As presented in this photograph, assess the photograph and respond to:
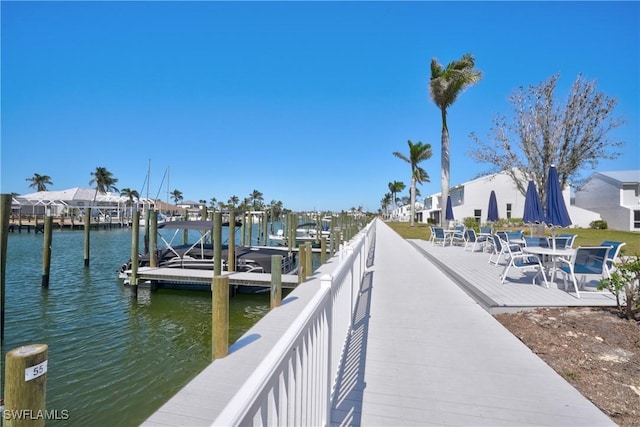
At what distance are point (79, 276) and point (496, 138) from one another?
22.4 meters

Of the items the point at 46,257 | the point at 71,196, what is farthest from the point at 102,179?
the point at 46,257

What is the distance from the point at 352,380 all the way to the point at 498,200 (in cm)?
3957

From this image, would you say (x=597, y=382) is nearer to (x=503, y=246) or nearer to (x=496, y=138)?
(x=503, y=246)

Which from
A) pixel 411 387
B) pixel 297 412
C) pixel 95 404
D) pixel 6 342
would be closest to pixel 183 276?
pixel 6 342

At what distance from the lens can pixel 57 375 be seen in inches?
220

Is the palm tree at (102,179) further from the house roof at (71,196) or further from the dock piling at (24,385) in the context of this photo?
the dock piling at (24,385)

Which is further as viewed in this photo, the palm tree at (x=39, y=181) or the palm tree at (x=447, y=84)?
the palm tree at (x=39, y=181)

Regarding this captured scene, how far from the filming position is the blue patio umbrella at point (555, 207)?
7920mm

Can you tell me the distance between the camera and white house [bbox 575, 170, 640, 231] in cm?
3159

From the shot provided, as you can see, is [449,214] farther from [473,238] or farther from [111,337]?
[111,337]

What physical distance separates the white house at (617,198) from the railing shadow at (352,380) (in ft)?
111

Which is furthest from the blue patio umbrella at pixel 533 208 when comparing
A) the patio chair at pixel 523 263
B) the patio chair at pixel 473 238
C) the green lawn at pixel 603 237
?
the patio chair at pixel 473 238

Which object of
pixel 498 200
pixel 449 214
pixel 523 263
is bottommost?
pixel 523 263

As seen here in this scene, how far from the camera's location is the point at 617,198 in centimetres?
3350
